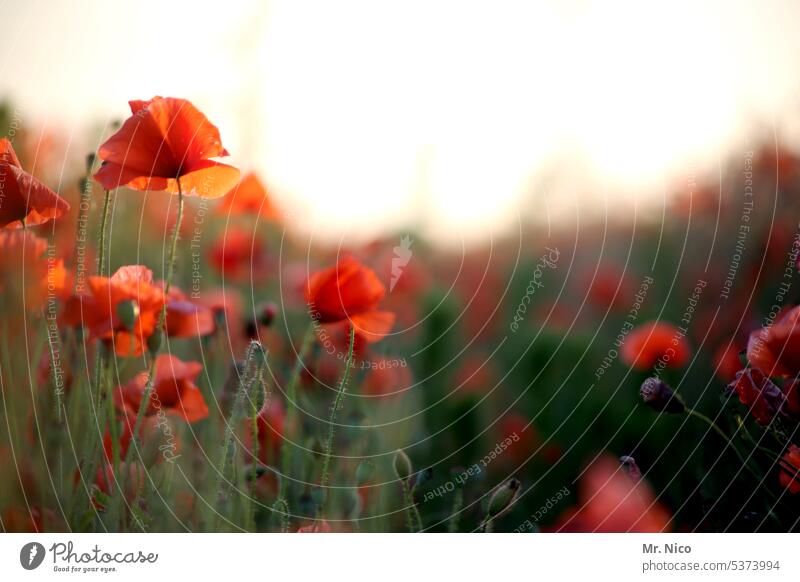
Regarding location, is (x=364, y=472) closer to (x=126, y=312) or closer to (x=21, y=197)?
(x=126, y=312)

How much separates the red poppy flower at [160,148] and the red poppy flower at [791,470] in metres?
0.50

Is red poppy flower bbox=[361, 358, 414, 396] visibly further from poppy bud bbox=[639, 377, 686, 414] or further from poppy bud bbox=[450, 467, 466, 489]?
poppy bud bbox=[639, 377, 686, 414]

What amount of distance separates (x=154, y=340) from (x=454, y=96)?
315 mm

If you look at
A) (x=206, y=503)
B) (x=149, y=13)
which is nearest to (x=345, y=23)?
(x=149, y=13)

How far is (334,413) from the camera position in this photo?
0.69m

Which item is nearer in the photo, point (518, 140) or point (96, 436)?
point (96, 436)

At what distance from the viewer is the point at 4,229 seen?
0.65 meters

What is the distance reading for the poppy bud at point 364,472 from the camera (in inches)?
26.8

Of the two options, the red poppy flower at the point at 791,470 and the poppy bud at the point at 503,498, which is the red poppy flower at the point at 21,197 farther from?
the red poppy flower at the point at 791,470

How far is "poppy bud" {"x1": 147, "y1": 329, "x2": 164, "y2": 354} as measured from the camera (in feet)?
2.03

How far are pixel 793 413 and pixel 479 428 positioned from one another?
248mm

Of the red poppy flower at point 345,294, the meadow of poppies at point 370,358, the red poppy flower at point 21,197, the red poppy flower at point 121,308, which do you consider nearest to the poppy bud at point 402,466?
the meadow of poppies at point 370,358

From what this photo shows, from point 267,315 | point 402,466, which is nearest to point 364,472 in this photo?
point 402,466

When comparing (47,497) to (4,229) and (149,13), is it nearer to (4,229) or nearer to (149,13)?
(4,229)
